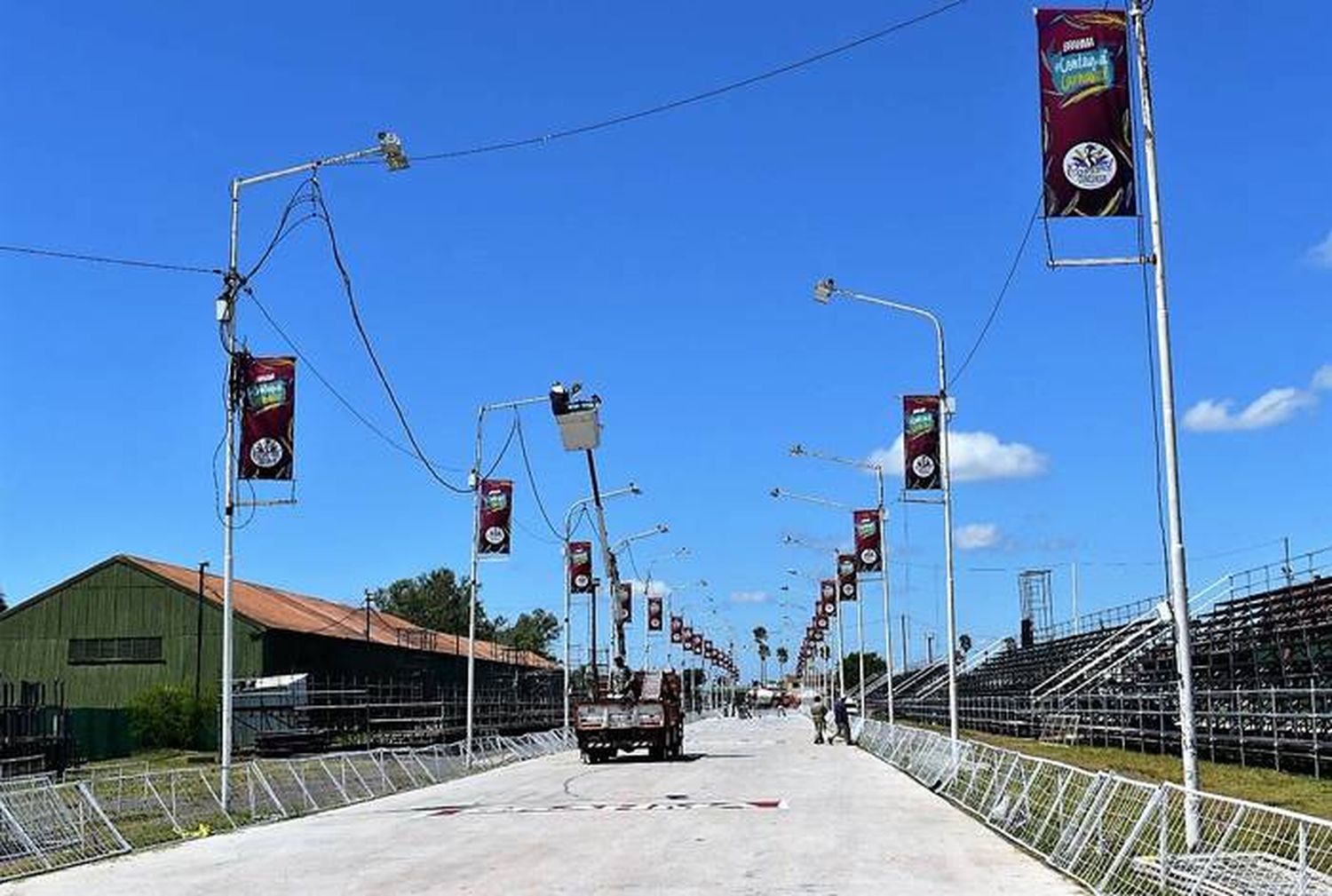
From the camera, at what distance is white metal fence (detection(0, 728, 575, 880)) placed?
18969mm

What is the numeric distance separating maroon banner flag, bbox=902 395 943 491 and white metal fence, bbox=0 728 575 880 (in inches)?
487

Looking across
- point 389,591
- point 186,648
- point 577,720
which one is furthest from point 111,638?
point 389,591

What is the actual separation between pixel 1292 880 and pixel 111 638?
205 feet

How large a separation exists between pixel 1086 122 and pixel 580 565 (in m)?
38.7

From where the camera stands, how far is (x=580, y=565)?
52.4 metres

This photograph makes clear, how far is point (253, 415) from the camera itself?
24.0 metres

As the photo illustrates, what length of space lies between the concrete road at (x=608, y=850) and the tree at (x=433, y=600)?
426 feet

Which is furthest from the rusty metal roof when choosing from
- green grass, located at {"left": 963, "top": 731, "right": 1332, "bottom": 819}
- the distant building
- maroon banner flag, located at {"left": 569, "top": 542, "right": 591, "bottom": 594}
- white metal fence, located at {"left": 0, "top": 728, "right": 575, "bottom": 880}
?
green grass, located at {"left": 963, "top": 731, "right": 1332, "bottom": 819}

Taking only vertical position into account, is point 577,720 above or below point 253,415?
below

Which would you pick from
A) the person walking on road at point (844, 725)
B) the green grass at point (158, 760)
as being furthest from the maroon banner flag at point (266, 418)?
the person walking on road at point (844, 725)

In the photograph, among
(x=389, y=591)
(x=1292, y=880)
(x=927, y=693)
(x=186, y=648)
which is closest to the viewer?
(x=1292, y=880)

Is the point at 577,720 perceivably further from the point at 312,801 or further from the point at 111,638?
the point at 111,638

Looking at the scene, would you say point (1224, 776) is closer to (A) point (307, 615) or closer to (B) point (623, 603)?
(B) point (623, 603)

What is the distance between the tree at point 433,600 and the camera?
518 ft
